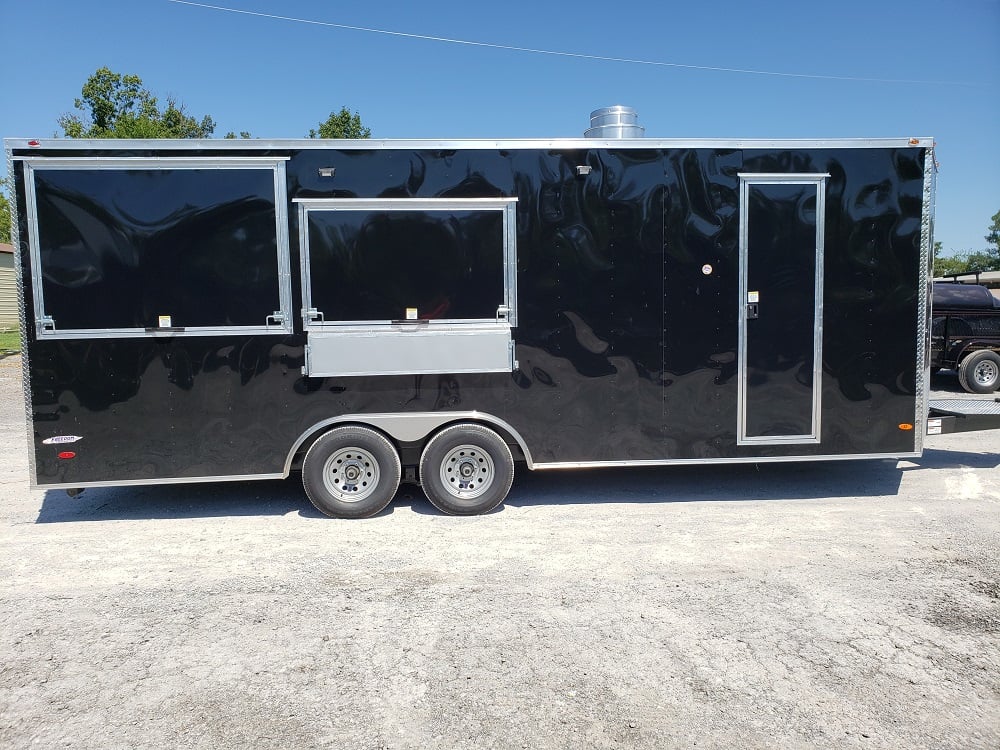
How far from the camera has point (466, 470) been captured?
605 centimetres

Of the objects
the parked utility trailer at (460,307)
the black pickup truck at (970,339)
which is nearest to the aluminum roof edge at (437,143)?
the parked utility trailer at (460,307)

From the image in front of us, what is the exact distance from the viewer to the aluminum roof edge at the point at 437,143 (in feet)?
17.8

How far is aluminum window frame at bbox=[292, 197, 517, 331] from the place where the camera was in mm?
A: 5656

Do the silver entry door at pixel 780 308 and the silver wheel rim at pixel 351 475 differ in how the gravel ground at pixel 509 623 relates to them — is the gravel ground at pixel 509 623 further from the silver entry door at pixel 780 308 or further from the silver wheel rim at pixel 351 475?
the silver entry door at pixel 780 308

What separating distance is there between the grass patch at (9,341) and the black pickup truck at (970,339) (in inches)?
862

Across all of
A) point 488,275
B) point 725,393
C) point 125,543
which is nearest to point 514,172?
point 488,275

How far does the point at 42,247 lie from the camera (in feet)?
17.8

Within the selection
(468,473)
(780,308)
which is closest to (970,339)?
(780,308)

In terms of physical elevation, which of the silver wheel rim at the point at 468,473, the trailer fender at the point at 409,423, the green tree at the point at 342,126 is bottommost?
the silver wheel rim at the point at 468,473

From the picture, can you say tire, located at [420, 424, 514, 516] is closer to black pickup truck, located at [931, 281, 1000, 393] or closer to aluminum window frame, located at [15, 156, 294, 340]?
aluminum window frame, located at [15, 156, 294, 340]

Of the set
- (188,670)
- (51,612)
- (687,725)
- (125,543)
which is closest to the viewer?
(687,725)

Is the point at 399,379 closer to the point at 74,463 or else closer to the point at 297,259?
the point at 297,259

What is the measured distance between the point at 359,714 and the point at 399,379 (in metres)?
3.05

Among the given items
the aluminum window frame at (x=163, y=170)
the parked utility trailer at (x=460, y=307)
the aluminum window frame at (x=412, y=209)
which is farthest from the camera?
the aluminum window frame at (x=412, y=209)
